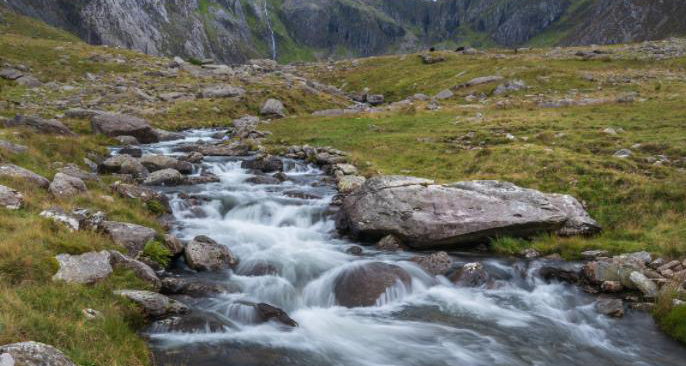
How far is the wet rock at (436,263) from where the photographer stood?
51.2 feet

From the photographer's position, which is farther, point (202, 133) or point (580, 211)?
point (202, 133)

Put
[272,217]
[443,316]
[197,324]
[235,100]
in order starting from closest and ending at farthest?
[197,324]
[443,316]
[272,217]
[235,100]

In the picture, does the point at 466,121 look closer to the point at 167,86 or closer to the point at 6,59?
the point at 167,86

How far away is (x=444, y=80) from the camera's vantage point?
260 ft

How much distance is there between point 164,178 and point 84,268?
13.9m

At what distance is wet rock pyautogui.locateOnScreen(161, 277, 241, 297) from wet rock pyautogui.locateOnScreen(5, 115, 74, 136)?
2091 centimetres

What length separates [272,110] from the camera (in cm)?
5544

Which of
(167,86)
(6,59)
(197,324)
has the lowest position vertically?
(197,324)

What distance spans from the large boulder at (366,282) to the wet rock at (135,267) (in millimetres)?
5385

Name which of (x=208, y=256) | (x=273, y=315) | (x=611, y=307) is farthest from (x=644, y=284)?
(x=208, y=256)

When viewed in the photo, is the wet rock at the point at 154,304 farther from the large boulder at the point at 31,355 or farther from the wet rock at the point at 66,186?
the wet rock at the point at 66,186

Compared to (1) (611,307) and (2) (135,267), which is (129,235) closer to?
(2) (135,267)

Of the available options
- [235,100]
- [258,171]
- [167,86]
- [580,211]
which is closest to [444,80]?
[235,100]

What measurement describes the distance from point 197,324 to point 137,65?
74.4 m
